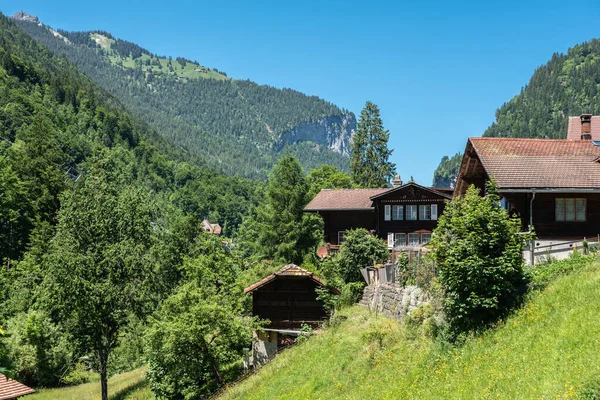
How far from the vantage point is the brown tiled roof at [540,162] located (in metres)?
28.2

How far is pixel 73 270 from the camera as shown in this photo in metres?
37.7

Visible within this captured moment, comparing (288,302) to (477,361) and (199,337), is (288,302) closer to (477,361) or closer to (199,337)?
(199,337)

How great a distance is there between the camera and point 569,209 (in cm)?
2916

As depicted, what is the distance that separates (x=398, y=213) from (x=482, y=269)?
30.0 m

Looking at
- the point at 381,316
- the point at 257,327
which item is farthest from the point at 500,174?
the point at 257,327

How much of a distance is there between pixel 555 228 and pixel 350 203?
2246cm

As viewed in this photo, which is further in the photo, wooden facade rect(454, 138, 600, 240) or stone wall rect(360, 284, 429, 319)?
wooden facade rect(454, 138, 600, 240)

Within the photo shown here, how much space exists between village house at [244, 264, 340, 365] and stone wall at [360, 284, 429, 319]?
3392 millimetres

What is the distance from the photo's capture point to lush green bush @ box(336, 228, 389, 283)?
34688 mm

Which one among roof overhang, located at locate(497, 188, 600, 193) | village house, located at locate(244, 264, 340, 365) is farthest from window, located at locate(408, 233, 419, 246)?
roof overhang, located at locate(497, 188, 600, 193)

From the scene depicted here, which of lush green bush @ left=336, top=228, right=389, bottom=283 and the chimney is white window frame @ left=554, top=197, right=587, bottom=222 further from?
lush green bush @ left=336, top=228, right=389, bottom=283

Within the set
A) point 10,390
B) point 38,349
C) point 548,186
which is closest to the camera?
point 10,390

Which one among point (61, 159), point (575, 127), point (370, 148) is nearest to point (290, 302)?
point (575, 127)

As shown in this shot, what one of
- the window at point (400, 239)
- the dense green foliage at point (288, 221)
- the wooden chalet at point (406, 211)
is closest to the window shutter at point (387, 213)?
the wooden chalet at point (406, 211)
